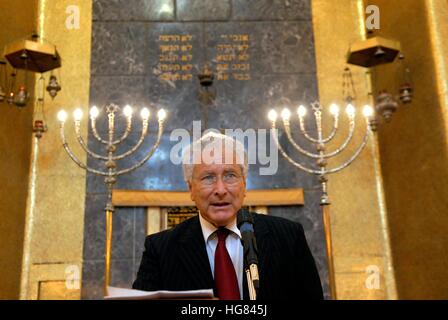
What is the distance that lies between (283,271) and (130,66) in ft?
14.6

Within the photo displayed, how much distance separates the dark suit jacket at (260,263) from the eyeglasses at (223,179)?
0.21m

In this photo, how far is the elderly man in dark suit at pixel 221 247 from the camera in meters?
2.29

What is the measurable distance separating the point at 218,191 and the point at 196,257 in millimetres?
297

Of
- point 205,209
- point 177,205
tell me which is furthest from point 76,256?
point 205,209

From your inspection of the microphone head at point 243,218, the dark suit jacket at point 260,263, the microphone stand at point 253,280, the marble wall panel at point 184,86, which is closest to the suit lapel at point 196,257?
the dark suit jacket at point 260,263

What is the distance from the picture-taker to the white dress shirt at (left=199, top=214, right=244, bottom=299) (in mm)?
2328

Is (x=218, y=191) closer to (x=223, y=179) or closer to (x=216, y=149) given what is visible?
(x=223, y=179)

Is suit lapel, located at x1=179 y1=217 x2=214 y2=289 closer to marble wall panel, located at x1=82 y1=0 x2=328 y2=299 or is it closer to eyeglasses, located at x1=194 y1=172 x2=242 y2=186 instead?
eyeglasses, located at x1=194 y1=172 x2=242 y2=186

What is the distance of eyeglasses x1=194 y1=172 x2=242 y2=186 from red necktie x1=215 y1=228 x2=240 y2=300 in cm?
27

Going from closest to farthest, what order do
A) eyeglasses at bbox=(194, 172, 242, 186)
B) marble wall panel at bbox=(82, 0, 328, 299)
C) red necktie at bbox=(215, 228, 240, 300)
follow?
red necktie at bbox=(215, 228, 240, 300) → eyeglasses at bbox=(194, 172, 242, 186) → marble wall panel at bbox=(82, 0, 328, 299)

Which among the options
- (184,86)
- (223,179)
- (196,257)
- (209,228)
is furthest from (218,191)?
(184,86)

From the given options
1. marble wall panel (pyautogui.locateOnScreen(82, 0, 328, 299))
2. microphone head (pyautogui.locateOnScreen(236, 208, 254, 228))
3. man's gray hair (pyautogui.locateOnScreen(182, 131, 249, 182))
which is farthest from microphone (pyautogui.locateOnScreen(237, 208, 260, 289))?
marble wall panel (pyautogui.locateOnScreen(82, 0, 328, 299))
